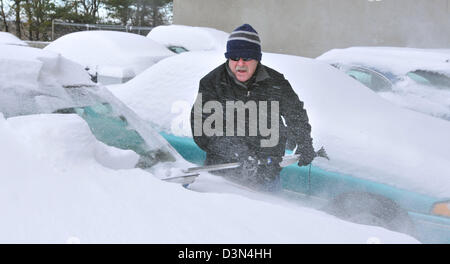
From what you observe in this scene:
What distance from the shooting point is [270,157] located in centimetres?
303

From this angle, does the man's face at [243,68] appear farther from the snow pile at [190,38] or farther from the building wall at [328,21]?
the building wall at [328,21]

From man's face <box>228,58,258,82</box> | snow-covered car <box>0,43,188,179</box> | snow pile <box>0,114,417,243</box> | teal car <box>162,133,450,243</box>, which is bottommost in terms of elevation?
teal car <box>162,133,450,243</box>

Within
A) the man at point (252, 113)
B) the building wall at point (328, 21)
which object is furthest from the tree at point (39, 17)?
the man at point (252, 113)

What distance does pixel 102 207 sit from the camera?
1.39 metres

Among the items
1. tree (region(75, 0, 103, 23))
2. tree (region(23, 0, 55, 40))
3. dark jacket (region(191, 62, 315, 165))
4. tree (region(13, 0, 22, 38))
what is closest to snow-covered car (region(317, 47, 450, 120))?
dark jacket (region(191, 62, 315, 165))

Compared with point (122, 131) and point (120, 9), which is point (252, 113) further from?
point (120, 9)

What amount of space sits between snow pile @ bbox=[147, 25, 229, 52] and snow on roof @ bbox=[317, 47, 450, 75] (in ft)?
10.1

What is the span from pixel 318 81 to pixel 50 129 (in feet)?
8.09

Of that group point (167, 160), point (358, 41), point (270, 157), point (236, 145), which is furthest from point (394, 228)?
point (358, 41)

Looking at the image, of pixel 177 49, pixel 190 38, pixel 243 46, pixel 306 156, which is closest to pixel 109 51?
pixel 177 49

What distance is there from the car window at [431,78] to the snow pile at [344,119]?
162cm

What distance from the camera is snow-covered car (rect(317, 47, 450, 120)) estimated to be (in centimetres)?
496

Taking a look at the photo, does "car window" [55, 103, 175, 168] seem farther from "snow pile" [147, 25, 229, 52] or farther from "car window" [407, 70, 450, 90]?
"snow pile" [147, 25, 229, 52]
